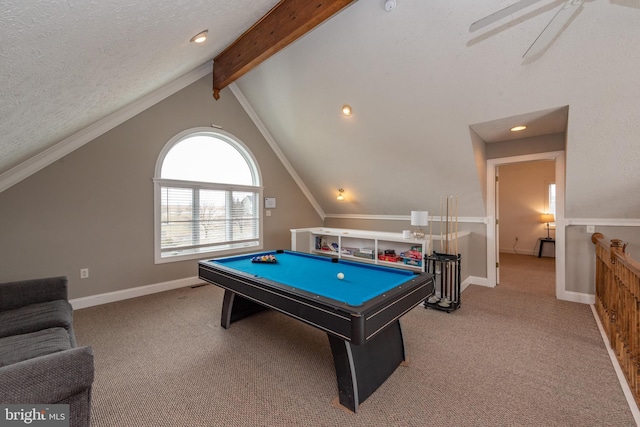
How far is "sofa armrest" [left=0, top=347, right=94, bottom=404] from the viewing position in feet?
3.49

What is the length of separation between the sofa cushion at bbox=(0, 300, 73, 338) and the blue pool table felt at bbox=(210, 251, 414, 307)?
1.30 meters

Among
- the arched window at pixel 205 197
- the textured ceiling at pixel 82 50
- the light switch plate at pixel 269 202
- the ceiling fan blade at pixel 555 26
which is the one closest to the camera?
the textured ceiling at pixel 82 50

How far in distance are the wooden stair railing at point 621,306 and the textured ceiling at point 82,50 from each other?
3362mm

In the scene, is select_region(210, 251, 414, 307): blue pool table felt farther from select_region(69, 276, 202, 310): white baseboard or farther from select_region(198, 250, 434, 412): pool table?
select_region(69, 276, 202, 310): white baseboard


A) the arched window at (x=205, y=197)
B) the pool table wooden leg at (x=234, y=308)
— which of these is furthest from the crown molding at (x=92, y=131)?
the pool table wooden leg at (x=234, y=308)

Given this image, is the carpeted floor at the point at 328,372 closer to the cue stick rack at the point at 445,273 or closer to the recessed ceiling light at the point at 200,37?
the cue stick rack at the point at 445,273

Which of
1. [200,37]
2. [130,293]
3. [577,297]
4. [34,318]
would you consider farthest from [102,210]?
[577,297]

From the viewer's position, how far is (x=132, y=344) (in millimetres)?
2557

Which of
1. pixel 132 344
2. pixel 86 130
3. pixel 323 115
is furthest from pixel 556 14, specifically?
pixel 86 130

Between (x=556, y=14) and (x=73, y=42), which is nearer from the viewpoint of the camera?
(x=73, y=42)

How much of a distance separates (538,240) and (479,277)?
3933 mm

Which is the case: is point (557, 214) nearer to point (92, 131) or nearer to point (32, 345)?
Answer: point (32, 345)

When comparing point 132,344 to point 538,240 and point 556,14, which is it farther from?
point 538,240

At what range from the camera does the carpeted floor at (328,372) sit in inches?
66.7
